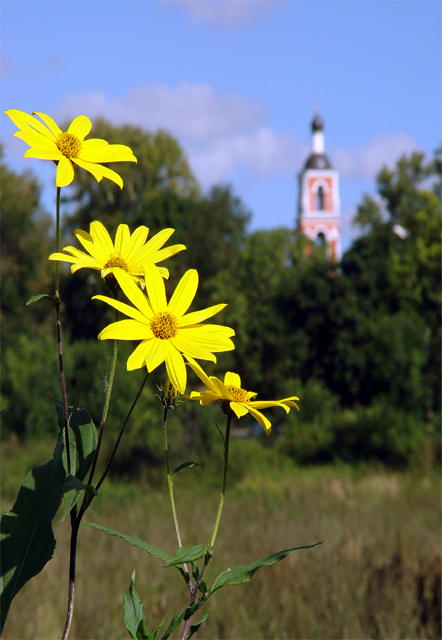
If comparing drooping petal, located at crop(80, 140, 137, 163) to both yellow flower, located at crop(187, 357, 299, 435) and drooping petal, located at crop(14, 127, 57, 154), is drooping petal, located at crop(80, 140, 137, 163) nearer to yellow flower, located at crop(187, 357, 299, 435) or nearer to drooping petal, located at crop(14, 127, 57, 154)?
drooping petal, located at crop(14, 127, 57, 154)

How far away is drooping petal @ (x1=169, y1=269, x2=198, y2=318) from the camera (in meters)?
0.89

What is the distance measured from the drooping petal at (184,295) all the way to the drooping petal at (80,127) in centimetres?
24

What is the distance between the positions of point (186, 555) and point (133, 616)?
0.20 metres

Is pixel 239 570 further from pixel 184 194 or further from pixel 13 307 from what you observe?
pixel 184 194

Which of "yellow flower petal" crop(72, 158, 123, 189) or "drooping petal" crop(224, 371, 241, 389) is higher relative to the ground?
"yellow flower petal" crop(72, 158, 123, 189)

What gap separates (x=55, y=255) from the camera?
32.3 inches

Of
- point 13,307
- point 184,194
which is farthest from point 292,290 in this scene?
point 13,307

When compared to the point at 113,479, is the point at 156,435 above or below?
above

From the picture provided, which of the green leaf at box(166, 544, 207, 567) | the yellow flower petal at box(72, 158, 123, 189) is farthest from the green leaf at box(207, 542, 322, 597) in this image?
the yellow flower petal at box(72, 158, 123, 189)

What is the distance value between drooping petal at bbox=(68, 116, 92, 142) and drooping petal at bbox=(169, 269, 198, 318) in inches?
9.5

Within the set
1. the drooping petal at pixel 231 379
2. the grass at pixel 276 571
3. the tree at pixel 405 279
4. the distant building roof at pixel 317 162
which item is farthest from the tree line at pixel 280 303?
the drooping petal at pixel 231 379

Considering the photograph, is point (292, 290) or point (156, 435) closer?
point (156, 435)

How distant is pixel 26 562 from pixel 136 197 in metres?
29.2

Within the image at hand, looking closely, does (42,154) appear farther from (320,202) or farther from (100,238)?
(320,202)
